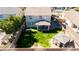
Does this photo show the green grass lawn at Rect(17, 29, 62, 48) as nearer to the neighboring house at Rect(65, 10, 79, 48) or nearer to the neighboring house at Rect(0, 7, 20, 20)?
the neighboring house at Rect(65, 10, 79, 48)

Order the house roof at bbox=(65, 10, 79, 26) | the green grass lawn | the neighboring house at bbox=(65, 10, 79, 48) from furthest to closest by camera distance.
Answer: the green grass lawn, the neighboring house at bbox=(65, 10, 79, 48), the house roof at bbox=(65, 10, 79, 26)

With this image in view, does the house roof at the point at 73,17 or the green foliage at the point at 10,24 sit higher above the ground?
the house roof at the point at 73,17

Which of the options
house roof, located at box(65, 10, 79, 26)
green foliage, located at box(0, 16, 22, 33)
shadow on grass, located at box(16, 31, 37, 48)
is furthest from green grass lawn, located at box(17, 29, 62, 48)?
house roof, located at box(65, 10, 79, 26)

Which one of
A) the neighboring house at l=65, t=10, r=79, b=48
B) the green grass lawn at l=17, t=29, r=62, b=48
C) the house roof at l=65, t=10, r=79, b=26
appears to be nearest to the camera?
the house roof at l=65, t=10, r=79, b=26

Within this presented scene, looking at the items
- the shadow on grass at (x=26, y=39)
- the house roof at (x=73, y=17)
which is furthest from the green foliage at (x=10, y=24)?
the house roof at (x=73, y=17)

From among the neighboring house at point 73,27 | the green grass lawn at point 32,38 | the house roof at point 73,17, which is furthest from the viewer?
the green grass lawn at point 32,38

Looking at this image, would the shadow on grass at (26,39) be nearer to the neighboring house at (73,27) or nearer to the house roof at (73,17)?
the neighboring house at (73,27)

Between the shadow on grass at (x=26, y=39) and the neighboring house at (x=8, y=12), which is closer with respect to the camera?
the neighboring house at (x=8, y=12)
